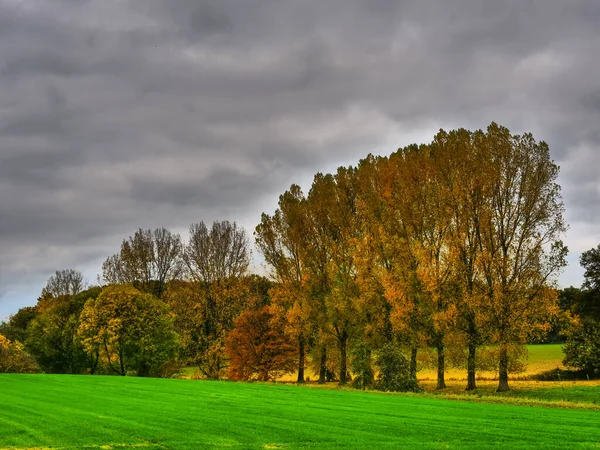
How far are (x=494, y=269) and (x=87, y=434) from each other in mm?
28692

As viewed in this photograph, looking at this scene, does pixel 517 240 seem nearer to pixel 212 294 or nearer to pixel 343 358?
pixel 343 358

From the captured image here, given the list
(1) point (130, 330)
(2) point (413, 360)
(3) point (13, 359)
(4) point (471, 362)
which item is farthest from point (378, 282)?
(3) point (13, 359)

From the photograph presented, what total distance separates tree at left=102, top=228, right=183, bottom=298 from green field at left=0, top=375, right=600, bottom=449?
144 ft

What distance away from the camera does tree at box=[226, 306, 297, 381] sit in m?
52.4

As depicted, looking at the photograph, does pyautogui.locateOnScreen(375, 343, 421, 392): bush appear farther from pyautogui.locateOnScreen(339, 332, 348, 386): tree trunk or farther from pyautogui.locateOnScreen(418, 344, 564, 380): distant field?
pyautogui.locateOnScreen(339, 332, 348, 386): tree trunk

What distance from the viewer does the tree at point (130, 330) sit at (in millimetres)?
58906

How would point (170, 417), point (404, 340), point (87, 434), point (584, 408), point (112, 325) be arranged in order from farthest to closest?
point (112, 325)
point (404, 340)
point (584, 408)
point (170, 417)
point (87, 434)

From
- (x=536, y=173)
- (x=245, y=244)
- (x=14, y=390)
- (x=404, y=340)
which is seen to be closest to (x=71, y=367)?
(x=245, y=244)

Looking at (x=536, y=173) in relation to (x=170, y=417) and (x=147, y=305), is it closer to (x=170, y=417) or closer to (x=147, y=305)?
(x=170, y=417)

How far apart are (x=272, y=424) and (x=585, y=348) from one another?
3905cm

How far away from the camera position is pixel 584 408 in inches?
1075

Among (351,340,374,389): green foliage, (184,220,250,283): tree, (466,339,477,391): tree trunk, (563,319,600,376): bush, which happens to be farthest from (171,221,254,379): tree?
(563,319,600,376): bush

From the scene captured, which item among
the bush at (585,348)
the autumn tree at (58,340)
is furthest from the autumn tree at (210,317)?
the bush at (585,348)

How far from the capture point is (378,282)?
41.7 meters
